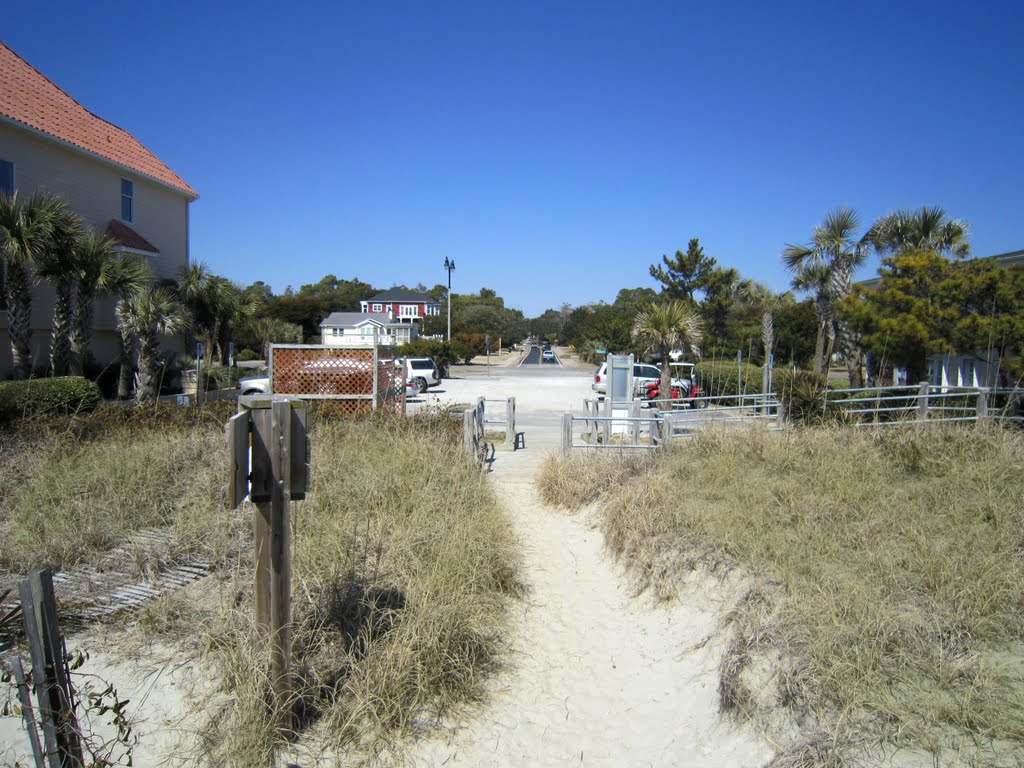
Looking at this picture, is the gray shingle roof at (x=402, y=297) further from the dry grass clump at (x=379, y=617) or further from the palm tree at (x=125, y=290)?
the dry grass clump at (x=379, y=617)

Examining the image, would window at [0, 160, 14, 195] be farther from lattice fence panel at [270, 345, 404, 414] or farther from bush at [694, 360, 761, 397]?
bush at [694, 360, 761, 397]

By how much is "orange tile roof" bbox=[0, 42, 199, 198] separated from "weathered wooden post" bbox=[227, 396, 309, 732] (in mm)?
19934

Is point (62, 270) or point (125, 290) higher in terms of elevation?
point (62, 270)

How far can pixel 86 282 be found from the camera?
18594 mm

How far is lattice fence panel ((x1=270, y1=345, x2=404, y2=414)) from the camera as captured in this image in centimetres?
1355

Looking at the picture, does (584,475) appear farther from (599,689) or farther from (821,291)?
(821,291)

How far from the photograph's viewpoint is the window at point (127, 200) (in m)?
24.2

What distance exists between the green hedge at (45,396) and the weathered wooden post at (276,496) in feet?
37.5

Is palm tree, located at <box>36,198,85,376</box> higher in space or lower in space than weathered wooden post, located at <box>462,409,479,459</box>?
higher

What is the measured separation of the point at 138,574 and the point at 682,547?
14.7ft

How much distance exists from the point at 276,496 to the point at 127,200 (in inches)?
991

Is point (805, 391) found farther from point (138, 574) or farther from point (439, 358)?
point (439, 358)

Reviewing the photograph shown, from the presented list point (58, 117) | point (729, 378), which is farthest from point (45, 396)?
point (729, 378)

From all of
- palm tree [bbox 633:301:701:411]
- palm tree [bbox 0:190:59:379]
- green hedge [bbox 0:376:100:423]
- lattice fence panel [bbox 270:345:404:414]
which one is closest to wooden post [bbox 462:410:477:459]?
lattice fence panel [bbox 270:345:404:414]
